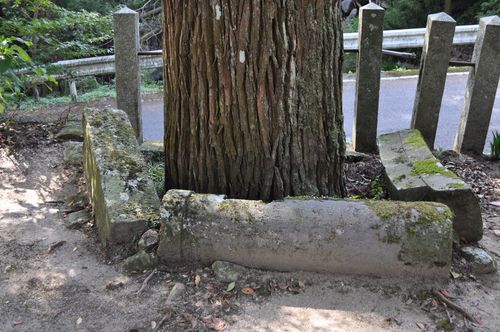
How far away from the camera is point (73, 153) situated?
208 inches

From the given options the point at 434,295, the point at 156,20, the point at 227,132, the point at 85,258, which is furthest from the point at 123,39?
the point at 156,20

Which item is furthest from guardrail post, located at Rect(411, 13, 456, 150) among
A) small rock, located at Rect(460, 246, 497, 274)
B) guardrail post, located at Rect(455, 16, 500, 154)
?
small rock, located at Rect(460, 246, 497, 274)

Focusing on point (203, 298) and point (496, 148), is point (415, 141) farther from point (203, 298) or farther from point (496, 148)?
point (203, 298)

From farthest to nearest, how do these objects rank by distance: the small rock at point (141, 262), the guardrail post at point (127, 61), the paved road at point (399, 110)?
the paved road at point (399, 110) → the guardrail post at point (127, 61) → the small rock at point (141, 262)

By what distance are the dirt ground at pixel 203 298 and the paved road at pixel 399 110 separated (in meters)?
4.42

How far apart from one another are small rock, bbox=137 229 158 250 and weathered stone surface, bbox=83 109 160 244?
6 cm

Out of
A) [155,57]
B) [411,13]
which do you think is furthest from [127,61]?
[411,13]

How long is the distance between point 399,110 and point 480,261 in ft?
20.3

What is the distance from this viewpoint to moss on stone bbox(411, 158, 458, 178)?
377cm

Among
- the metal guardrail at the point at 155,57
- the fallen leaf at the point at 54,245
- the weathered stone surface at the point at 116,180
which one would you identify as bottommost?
the fallen leaf at the point at 54,245

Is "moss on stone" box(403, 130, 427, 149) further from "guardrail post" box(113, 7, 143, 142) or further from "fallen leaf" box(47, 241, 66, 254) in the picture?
"fallen leaf" box(47, 241, 66, 254)

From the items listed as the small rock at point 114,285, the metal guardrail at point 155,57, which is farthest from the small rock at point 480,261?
the metal guardrail at point 155,57

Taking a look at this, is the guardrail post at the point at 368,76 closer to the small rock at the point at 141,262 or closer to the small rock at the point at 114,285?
the small rock at the point at 141,262

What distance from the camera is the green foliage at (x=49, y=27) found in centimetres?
720
